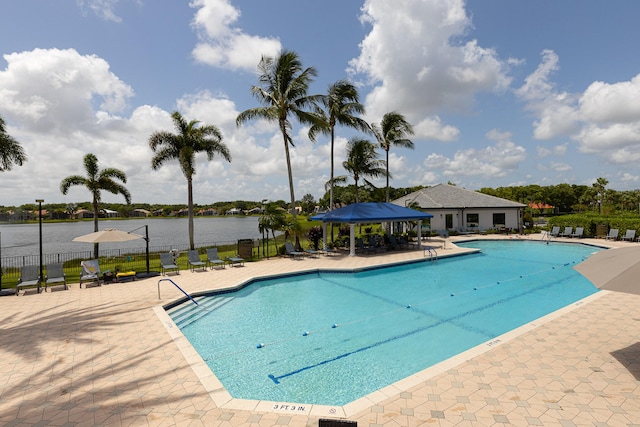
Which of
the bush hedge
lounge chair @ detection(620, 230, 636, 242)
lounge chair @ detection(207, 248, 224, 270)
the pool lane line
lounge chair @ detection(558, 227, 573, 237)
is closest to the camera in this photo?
the pool lane line

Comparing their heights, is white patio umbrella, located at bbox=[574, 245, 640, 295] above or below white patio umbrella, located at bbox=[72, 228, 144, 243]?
below

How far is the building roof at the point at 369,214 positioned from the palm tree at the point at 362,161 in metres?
5.22

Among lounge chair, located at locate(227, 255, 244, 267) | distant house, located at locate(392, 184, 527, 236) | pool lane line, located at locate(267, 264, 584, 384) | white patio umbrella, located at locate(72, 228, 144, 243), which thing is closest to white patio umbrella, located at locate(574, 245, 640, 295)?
pool lane line, located at locate(267, 264, 584, 384)

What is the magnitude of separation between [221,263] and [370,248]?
10.3 metres

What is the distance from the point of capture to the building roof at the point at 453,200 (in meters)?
32.4

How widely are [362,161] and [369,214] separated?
7662 mm

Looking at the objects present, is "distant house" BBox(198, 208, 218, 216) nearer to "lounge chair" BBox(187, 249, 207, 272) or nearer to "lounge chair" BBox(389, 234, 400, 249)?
"lounge chair" BBox(389, 234, 400, 249)

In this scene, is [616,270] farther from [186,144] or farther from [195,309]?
[186,144]

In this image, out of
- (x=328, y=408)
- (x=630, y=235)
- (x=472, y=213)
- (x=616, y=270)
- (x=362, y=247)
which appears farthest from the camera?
(x=472, y=213)

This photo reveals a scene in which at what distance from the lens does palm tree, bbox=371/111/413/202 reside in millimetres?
28797

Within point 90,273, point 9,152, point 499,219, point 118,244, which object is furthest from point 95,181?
point 499,219

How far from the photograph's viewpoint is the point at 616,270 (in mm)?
5285

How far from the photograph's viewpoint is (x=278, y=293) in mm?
13094

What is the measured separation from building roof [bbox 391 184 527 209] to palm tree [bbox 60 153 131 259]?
79.1 feet
